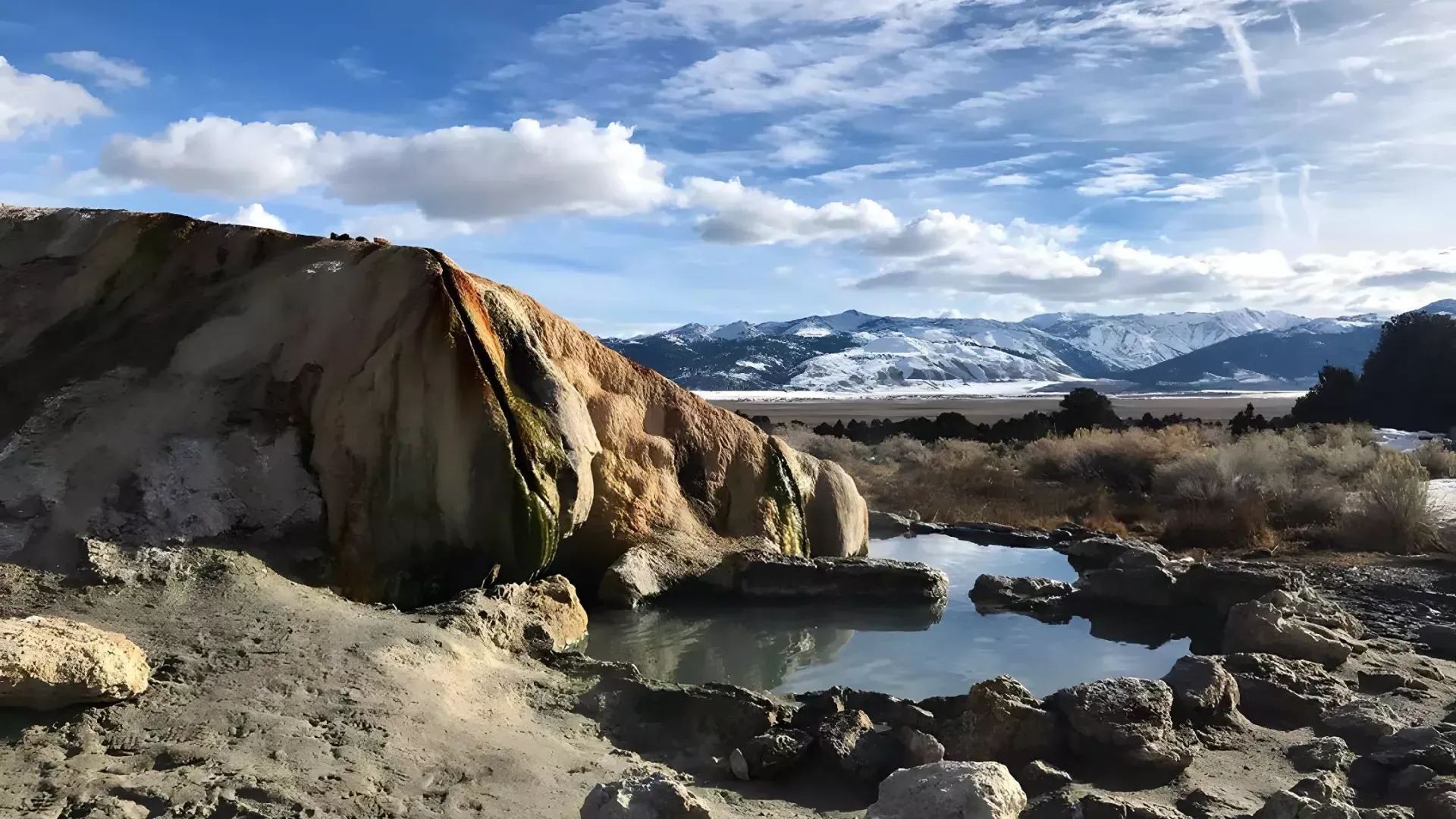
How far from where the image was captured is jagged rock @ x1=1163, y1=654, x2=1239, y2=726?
5648mm

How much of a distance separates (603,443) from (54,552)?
4.39 metres

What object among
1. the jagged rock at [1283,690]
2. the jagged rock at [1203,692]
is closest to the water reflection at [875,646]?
the jagged rock at [1283,690]

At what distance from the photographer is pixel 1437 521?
488 inches

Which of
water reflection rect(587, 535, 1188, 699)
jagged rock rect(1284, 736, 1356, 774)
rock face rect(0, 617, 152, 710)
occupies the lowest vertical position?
water reflection rect(587, 535, 1188, 699)

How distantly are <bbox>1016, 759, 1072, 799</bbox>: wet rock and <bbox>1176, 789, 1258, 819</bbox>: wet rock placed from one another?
52 cm

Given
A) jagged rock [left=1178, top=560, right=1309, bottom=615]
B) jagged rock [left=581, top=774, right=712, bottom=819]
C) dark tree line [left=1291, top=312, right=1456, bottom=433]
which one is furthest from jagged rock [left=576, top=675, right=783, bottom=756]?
dark tree line [left=1291, top=312, right=1456, bottom=433]

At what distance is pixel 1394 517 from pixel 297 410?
12207 mm

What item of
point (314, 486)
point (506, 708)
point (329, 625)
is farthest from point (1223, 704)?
point (314, 486)

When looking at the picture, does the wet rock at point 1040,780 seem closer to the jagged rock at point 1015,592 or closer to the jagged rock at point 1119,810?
the jagged rock at point 1119,810

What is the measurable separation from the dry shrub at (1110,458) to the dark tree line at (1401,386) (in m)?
11.6

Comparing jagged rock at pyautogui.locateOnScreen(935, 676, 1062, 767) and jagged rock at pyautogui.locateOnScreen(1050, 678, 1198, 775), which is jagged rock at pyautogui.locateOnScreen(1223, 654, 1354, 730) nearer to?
jagged rock at pyautogui.locateOnScreen(1050, 678, 1198, 775)

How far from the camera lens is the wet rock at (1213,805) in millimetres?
4461

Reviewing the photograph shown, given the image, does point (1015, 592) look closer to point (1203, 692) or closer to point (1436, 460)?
point (1203, 692)

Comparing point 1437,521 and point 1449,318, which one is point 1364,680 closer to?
point 1437,521
